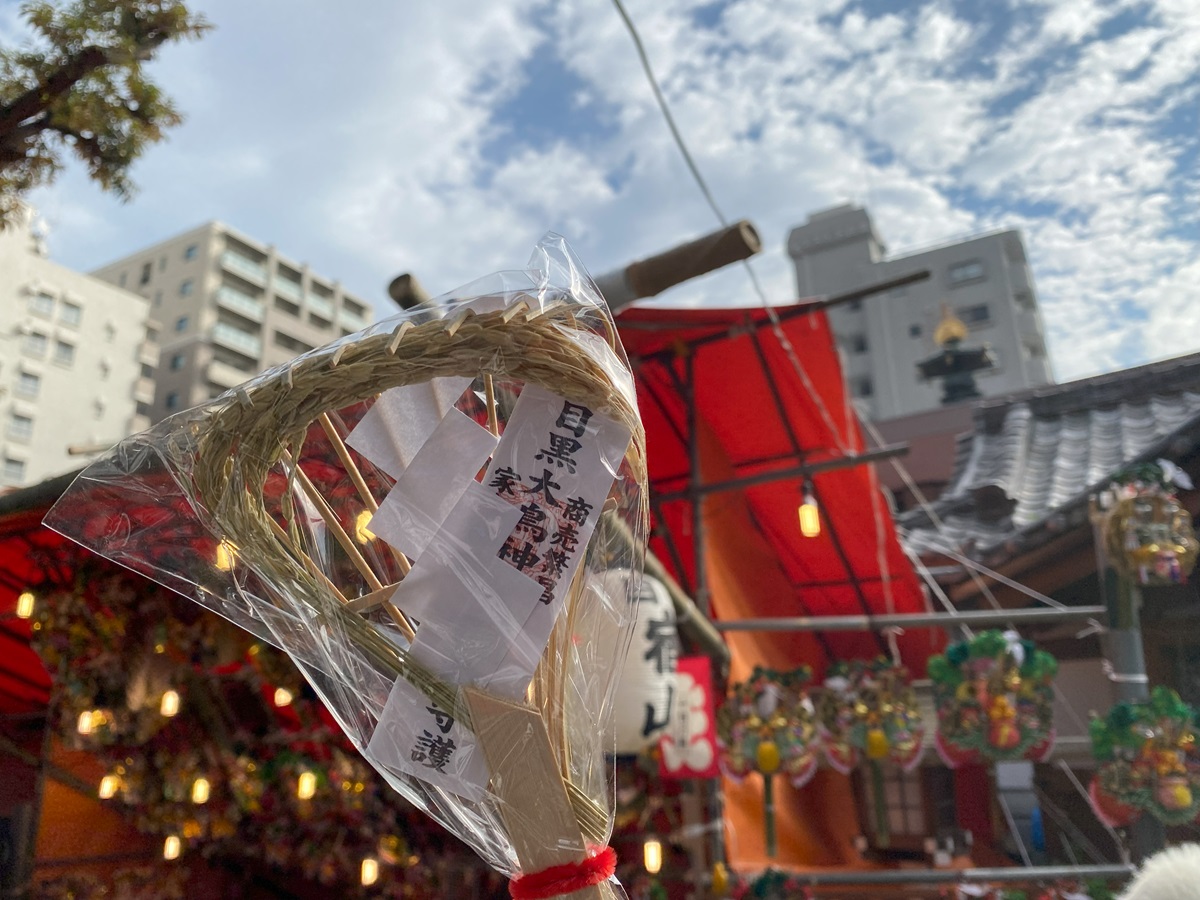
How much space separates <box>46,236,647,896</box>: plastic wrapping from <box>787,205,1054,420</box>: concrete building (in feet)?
70.2

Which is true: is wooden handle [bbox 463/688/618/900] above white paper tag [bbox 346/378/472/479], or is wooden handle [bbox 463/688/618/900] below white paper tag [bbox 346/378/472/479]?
below

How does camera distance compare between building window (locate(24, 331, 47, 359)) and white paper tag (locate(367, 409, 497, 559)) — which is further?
building window (locate(24, 331, 47, 359))

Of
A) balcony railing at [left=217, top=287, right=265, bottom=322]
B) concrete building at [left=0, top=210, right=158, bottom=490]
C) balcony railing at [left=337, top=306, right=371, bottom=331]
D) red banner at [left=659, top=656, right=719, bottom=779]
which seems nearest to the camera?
red banner at [left=659, top=656, right=719, bottom=779]

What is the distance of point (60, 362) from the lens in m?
34.0

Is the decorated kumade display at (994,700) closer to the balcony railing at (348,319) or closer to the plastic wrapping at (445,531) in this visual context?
the plastic wrapping at (445,531)

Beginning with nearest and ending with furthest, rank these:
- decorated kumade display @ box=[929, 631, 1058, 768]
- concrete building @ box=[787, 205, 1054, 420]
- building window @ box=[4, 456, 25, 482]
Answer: decorated kumade display @ box=[929, 631, 1058, 768]
concrete building @ box=[787, 205, 1054, 420]
building window @ box=[4, 456, 25, 482]

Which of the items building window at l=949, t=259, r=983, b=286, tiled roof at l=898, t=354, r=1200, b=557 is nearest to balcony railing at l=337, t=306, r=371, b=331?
building window at l=949, t=259, r=983, b=286

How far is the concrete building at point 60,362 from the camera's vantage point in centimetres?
3159

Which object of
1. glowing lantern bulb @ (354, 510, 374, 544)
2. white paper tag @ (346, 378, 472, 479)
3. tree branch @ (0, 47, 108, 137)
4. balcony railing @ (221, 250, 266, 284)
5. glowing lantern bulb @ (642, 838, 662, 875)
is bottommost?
glowing lantern bulb @ (642, 838, 662, 875)

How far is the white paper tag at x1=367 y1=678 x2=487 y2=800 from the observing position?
141cm

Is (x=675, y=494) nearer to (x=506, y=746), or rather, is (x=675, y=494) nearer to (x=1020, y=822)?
(x=1020, y=822)

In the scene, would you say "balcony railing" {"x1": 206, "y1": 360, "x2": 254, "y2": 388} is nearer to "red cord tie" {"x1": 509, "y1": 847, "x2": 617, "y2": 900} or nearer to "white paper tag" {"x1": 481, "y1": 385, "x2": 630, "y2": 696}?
"white paper tag" {"x1": 481, "y1": 385, "x2": 630, "y2": 696}

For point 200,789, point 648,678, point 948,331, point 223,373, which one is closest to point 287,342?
point 223,373

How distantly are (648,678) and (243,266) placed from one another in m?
45.7
